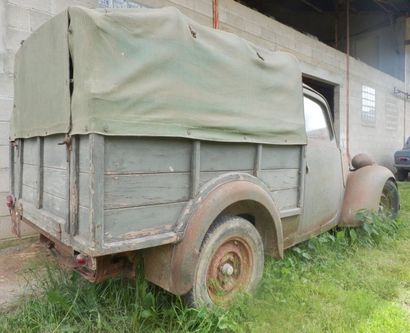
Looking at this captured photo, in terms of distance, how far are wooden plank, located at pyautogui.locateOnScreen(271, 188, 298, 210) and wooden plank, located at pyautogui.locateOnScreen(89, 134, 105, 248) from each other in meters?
1.53

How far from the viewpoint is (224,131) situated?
243 centimetres

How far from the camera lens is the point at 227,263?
2.55m

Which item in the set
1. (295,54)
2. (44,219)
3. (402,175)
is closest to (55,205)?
(44,219)

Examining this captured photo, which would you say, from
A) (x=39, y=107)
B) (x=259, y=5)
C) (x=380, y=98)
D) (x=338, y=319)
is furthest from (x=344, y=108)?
(x=39, y=107)

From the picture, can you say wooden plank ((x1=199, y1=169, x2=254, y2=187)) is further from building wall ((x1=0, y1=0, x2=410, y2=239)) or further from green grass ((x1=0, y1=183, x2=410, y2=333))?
building wall ((x1=0, y1=0, x2=410, y2=239))

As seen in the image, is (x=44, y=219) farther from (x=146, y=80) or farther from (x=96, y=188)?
(x=146, y=80)

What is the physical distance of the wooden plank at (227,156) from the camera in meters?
2.35

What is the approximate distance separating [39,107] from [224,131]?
1386 millimetres

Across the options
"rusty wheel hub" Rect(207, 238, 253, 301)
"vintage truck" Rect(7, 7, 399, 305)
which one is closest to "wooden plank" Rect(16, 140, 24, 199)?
"vintage truck" Rect(7, 7, 399, 305)

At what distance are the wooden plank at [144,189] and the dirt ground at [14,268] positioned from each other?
1.57 m

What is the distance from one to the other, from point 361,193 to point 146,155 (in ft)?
10.00

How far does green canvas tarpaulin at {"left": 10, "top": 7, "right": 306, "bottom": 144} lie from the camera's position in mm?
1889

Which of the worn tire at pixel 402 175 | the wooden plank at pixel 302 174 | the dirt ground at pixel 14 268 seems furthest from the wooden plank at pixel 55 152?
the worn tire at pixel 402 175

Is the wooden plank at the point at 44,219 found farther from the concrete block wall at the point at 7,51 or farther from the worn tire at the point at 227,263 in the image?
the concrete block wall at the point at 7,51
